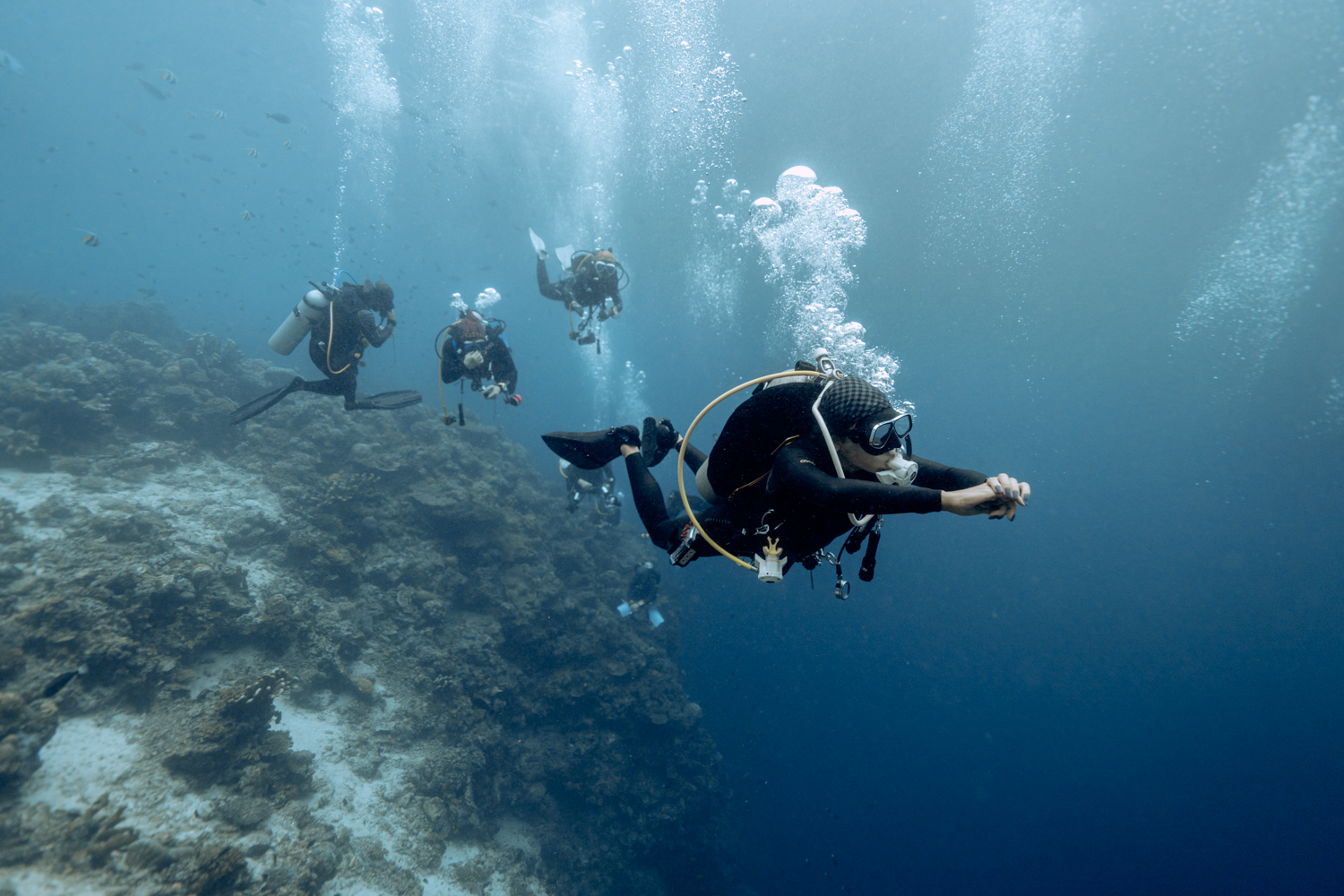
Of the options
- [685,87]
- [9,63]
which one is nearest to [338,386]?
[685,87]

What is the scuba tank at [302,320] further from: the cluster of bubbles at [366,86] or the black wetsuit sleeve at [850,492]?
the cluster of bubbles at [366,86]

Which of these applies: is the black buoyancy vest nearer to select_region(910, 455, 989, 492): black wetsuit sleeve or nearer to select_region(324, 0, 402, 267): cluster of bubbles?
select_region(910, 455, 989, 492): black wetsuit sleeve

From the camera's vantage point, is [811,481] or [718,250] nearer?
[811,481]

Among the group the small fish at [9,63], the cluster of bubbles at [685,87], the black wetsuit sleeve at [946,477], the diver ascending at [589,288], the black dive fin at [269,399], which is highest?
the cluster of bubbles at [685,87]

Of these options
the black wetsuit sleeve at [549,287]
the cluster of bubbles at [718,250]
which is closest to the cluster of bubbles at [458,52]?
the cluster of bubbles at [718,250]

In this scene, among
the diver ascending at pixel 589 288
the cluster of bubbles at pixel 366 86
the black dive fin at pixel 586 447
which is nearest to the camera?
the black dive fin at pixel 586 447

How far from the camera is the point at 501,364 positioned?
6.90 meters

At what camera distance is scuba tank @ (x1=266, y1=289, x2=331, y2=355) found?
708cm

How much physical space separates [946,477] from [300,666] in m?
8.98

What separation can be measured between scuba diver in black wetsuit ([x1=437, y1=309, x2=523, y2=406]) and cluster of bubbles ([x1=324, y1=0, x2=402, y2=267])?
34.9m

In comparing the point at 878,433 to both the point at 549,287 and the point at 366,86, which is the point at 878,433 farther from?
the point at 366,86

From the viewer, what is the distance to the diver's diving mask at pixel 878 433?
214 cm

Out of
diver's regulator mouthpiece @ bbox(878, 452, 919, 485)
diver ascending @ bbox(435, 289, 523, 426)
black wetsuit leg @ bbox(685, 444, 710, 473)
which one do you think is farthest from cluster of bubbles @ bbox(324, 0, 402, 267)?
diver's regulator mouthpiece @ bbox(878, 452, 919, 485)

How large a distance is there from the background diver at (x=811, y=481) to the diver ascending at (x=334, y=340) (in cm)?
600
